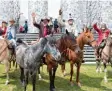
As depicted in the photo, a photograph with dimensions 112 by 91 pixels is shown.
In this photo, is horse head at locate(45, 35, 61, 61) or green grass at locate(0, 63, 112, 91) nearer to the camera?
horse head at locate(45, 35, 61, 61)

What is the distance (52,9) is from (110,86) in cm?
1877

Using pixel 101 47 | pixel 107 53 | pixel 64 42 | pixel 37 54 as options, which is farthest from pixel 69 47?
pixel 101 47

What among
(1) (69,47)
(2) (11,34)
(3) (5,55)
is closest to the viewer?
(1) (69,47)

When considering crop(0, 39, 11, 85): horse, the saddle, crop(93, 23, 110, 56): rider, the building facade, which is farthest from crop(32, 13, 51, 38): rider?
the building facade

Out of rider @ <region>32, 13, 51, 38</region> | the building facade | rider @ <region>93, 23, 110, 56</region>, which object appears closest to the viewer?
rider @ <region>32, 13, 51, 38</region>

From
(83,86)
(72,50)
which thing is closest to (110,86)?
(83,86)

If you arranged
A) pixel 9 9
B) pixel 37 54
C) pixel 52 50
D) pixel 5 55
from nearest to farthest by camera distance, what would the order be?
1. pixel 52 50
2. pixel 37 54
3. pixel 5 55
4. pixel 9 9

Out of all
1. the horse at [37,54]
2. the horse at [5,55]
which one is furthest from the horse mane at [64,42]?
the horse at [5,55]

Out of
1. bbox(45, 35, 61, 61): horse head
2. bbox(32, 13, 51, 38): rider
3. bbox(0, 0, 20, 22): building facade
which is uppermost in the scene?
bbox(0, 0, 20, 22): building facade

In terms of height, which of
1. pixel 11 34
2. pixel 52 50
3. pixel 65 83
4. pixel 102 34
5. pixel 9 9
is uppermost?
pixel 9 9

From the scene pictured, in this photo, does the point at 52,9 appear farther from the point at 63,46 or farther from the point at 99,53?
the point at 63,46

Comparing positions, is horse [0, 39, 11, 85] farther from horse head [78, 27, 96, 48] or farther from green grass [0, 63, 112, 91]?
horse head [78, 27, 96, 48]

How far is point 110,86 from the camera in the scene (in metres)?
14.5

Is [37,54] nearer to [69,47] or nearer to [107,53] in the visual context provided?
[69,47]
